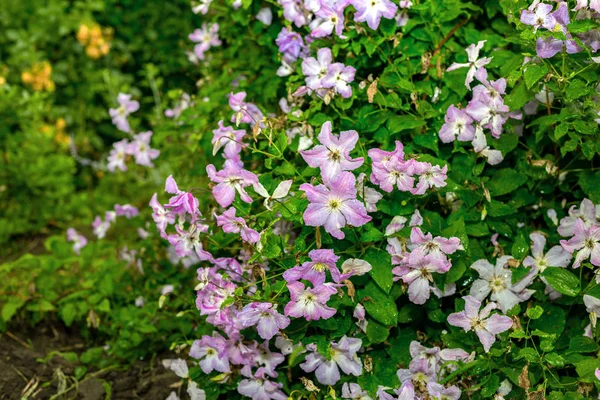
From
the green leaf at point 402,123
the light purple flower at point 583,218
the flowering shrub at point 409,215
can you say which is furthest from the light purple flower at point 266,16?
the light purple flower at point 583,218

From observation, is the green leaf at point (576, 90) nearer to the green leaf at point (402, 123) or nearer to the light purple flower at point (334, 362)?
the green leaf at point (402, 123)

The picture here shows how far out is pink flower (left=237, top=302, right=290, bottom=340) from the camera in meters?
2.05

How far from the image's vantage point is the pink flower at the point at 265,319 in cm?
205

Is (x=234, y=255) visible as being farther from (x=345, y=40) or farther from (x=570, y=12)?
(x=570, y=12)

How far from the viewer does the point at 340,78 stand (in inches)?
92.5

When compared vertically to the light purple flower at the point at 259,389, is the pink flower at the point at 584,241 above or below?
above

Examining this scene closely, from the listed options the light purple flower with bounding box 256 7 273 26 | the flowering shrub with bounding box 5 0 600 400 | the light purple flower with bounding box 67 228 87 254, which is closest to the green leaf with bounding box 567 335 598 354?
the flowering shrub with bounding box 5 0 600 400

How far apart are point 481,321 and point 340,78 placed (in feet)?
2.74

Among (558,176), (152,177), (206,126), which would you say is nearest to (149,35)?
(152,177)

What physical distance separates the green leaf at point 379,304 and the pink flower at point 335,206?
318 mm

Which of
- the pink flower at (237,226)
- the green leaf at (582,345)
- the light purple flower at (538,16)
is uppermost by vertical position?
the light purple flower at (538,16)

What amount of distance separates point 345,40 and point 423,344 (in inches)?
39.6

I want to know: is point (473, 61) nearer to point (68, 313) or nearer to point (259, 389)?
point (259, 389)

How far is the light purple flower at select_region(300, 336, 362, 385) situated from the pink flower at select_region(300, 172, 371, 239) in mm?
411
